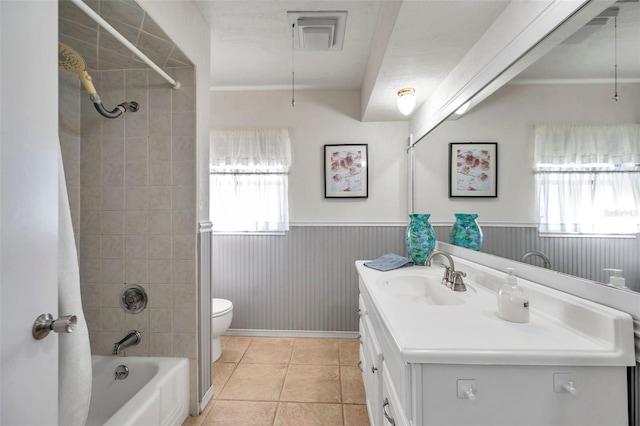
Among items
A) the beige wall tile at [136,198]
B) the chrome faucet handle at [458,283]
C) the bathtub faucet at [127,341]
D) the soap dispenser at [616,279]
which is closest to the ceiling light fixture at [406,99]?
the chrome faucet handle at [458,283]

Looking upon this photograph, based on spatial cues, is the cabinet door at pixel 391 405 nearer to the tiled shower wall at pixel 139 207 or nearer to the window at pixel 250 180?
the tiled shower wall at pixel 139 207

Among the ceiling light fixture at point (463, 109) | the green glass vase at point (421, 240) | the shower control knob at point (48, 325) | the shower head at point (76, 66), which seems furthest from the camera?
the green glass vase at point (421, 240)

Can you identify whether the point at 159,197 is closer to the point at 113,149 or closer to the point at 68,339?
the point at 113,149

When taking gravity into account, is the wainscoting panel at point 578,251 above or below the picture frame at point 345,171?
below

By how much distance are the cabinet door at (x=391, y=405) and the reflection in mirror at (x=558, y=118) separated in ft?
2.33

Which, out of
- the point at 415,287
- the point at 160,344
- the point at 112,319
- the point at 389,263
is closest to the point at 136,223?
the point at 112,319

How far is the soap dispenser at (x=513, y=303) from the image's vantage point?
0.93m

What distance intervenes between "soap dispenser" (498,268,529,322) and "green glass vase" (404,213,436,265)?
999 millimetres

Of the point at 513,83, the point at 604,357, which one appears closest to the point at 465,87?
the point at 513,83

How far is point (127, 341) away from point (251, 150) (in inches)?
69.5

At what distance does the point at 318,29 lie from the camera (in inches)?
73.4

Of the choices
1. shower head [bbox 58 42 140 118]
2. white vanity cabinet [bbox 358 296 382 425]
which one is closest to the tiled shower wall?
shower head [bbox 58 42 140 118]

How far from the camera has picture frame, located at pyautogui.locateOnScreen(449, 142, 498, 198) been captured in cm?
148

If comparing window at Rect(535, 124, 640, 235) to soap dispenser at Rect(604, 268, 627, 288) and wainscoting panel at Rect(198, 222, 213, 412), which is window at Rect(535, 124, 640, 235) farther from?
wainscoting panel at Rect(198, 222, 213, 412)
